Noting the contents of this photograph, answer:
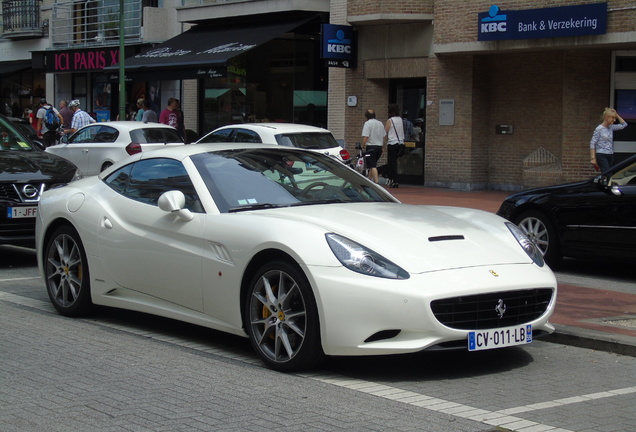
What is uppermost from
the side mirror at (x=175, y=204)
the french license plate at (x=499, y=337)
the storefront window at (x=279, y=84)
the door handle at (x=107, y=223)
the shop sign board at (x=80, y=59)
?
the shop sign board at (x=80, y=59)

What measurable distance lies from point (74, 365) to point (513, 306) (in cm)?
294

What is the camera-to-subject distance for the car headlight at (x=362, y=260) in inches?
239

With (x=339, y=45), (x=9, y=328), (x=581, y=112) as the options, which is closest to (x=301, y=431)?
(x=9, y=328)

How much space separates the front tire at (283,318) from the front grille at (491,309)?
31.4 inches

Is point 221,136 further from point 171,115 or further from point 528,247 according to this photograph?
point 528,247

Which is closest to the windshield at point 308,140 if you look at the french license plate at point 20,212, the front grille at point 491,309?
the french license plate at point 20,212

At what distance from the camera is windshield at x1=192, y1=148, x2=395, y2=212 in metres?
7.16

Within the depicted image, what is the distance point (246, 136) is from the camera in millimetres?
18609

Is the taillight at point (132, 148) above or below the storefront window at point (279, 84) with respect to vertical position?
below

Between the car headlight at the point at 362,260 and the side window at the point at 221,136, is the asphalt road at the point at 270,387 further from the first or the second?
the side window at the point at 221,136

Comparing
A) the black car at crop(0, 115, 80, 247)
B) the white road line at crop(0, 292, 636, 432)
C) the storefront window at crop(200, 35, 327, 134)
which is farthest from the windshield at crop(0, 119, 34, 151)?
the storefront window at crop(200, 35, 327, 134)

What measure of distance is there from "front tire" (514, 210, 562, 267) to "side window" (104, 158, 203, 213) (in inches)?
200

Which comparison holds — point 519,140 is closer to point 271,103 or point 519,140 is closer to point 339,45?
point 339,45

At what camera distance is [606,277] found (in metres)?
11.3
